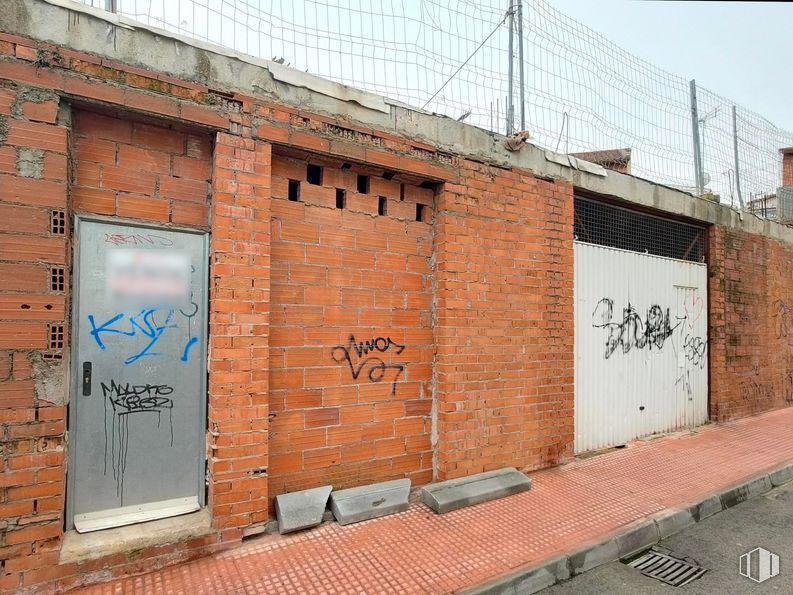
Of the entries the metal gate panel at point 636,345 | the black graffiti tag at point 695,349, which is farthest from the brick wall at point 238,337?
the black graffiti tag at point 695,349

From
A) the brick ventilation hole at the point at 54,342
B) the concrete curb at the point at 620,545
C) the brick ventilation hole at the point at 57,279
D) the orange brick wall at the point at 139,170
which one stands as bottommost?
the concrete curb at the point at 620,545

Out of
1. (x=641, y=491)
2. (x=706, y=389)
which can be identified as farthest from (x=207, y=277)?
(x=706, y=389)

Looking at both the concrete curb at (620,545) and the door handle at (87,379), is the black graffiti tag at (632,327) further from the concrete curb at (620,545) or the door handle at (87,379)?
the door handle at (87,379)

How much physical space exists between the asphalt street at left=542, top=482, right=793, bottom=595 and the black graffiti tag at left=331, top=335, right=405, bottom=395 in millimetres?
2064

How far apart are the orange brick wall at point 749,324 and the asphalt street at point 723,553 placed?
3007 mm

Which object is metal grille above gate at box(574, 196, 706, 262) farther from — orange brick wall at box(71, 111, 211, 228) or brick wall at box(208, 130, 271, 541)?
orange brick wall at box(71, 111, 211, 228)

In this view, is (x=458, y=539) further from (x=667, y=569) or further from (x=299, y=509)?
(x=667, y=569)

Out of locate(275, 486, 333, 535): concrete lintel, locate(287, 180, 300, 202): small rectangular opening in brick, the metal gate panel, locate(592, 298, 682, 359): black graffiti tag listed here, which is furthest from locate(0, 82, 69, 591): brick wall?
locate(592, 298, 682, 359): black graffiti tag

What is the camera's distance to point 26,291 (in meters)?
2.70

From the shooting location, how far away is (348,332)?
3.97 meters

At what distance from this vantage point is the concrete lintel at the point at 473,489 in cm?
392

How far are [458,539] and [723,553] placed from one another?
2.21 metres

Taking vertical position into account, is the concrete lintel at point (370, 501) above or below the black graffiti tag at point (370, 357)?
below

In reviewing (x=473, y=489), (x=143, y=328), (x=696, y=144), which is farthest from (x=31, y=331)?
(x=696, y=144)
